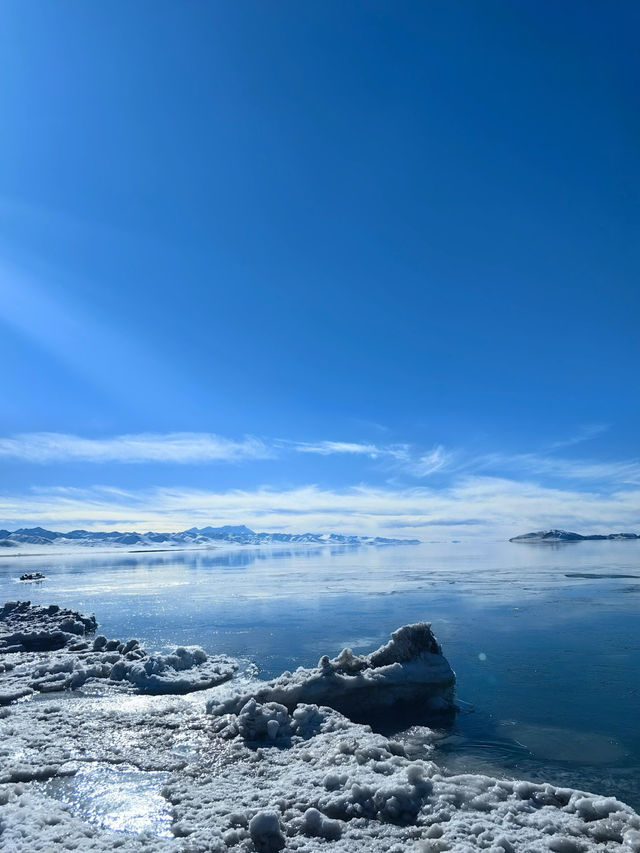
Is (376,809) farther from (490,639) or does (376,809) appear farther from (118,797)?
(490,639)

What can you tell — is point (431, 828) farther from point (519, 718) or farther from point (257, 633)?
point (257, 633)

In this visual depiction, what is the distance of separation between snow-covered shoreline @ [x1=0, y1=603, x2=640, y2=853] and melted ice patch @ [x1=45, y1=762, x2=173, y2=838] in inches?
5.5

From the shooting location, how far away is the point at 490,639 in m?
21.8

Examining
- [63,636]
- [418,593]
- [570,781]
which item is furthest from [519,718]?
[418,593]

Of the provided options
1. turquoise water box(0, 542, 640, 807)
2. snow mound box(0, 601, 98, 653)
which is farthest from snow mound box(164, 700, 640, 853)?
snow mound box(0, 601, 98, 653)

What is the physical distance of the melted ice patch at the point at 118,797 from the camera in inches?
290

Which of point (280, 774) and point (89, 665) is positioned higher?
point (280, 774)

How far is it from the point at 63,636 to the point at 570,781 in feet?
70.2

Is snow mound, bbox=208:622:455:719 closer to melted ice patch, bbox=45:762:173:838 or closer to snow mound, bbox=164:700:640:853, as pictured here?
snow mound, bbox=164:700:640:853

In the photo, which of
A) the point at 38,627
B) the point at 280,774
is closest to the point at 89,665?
the point at 38,627

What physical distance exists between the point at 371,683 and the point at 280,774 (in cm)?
485

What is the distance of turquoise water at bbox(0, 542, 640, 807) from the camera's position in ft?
35.0

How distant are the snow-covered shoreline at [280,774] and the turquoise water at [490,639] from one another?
175 cm

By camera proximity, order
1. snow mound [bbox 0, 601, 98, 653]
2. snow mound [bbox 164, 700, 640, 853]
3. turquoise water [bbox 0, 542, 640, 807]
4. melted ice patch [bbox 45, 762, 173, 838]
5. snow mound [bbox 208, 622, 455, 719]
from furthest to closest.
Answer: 1. snow mound [bbox 0, 601, 98, 653]
2. snow mound [bbox 208, 622, 455, 719]
3. turquoise water [bbox 0, 542, 640, 807]
4. melted ice patch [bbox 45, 762, 173, 838]
5. snow mound [bbox 164, 700, 640, 853]
